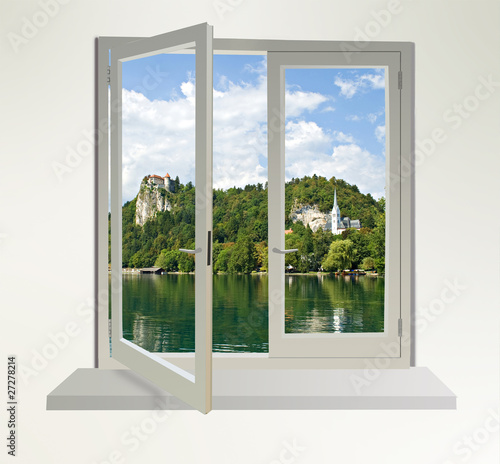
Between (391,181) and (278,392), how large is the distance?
1222 millimetres

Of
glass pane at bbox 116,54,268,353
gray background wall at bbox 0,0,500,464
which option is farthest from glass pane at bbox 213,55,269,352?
gray background wall at bbox 0,0,500,464

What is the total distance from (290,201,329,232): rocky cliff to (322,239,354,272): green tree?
140 mm

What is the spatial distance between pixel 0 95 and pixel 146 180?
2.88 ft

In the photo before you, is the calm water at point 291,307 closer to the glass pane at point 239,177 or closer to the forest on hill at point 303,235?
the forest on hill at point 303,235

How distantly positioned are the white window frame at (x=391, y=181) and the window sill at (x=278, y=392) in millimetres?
75

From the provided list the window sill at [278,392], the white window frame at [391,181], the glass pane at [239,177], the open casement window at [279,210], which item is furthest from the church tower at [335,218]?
the glass pane at [239,177]

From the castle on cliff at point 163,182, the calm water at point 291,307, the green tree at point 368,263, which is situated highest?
the castle on cliff at point 163,182

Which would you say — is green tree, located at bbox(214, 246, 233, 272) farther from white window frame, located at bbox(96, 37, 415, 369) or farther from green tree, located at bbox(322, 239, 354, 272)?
white window frame, located at bbox(96, 37, 415, 369)

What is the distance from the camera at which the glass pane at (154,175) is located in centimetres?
239

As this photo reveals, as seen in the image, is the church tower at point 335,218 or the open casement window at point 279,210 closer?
the open casement window at point 279,210

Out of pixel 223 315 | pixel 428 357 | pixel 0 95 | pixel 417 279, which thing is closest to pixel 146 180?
pixel 0 95

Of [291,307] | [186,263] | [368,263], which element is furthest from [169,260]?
[368,263]

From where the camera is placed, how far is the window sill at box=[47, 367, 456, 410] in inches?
86.8

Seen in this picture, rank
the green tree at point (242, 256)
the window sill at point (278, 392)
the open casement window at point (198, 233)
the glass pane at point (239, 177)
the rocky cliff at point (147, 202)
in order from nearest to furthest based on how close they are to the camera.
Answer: the open casement window at point (198, 233) < the window sill at point (278, 392) < the rocky cliff at point (147, 202) < the glass pane at point (239, 177) < the green tree at point (242, 256)
